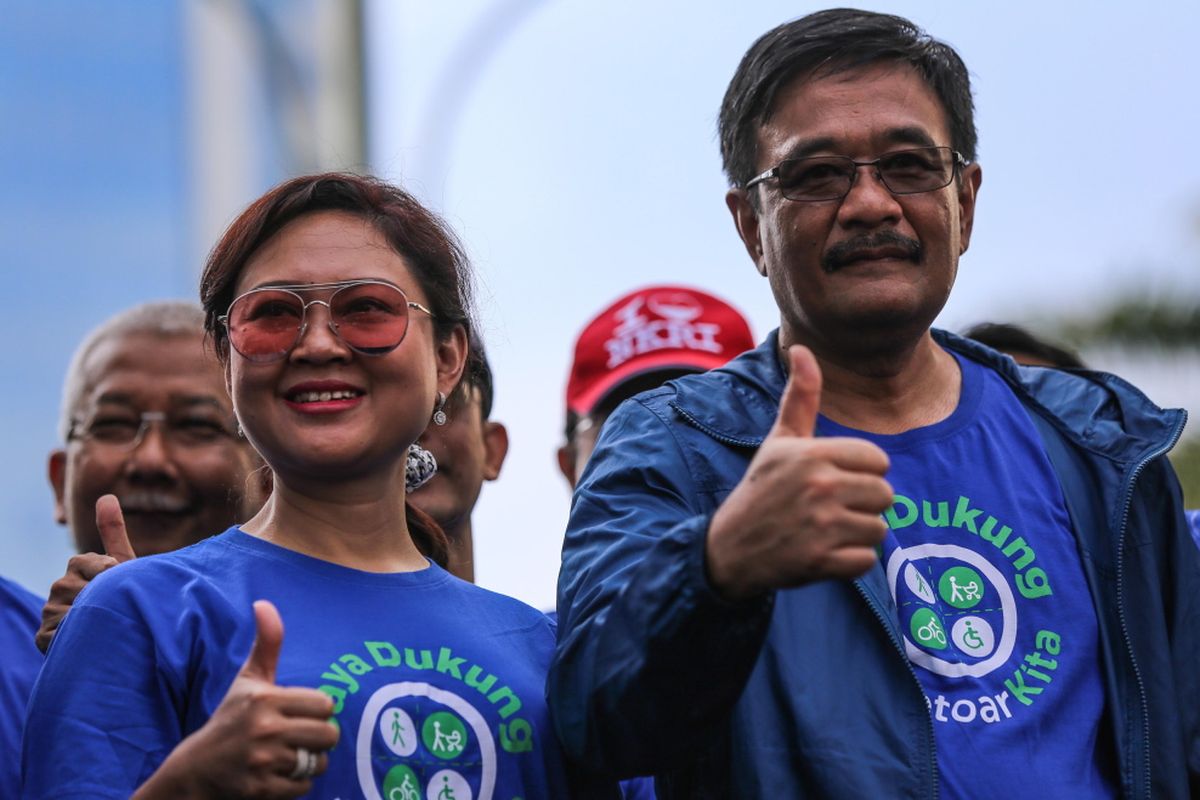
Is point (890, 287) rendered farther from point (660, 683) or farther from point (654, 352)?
point (654, 352)

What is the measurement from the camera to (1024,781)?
116 inches

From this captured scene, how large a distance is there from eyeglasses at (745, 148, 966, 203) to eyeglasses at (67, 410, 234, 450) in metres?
1.59

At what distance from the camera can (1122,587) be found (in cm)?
317

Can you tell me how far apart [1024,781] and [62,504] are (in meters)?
2.55

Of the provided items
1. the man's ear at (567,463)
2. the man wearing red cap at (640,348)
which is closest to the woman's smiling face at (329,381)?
the man wearing red cap at (640,348)

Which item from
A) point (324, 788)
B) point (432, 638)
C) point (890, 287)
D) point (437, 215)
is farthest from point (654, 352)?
point (324, 788)

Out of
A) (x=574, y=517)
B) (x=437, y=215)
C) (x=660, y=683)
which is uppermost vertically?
(x=437, y=215)

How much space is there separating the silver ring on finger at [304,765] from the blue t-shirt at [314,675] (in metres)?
0.31

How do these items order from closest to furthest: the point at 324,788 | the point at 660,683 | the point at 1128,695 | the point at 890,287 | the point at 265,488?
the point at 660,683, the point at 324,788, the point at 1128,695, the point at 890,287, the point at 265,488

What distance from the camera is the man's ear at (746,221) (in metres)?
3.57

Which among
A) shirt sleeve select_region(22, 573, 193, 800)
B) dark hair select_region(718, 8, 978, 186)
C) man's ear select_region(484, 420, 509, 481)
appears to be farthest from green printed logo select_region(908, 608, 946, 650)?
man's ear select_region(484, 420, 509, 481)

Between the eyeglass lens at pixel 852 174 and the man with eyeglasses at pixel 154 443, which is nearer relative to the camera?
the eyeglass lens at pixel 852 174

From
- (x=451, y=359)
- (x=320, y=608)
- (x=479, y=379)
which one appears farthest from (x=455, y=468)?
(x=320, y=608)

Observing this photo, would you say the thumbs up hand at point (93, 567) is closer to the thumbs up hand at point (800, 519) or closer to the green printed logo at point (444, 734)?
the green printed logo at point (444, 734)
